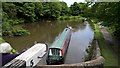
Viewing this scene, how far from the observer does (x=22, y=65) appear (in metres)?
3.06

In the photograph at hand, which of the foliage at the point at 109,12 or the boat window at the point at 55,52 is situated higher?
the foliage at the point at 109,12

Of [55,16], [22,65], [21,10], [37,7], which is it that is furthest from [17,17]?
[22,65]

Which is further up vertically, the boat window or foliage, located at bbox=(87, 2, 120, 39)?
foliage, located at bbox=(87, 2, 120, 39)

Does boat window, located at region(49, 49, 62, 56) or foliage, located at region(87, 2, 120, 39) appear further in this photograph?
foliage, located at region(87, 2, 120, 39)

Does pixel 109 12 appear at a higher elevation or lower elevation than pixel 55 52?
higher

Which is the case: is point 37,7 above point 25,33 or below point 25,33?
above

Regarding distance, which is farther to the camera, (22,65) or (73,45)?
(73,45)

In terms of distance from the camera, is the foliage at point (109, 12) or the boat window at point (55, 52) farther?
the foliage at point (109, 12)

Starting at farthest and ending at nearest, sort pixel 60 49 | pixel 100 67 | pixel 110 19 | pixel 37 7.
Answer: pixel 37 7 → pixel 110 19 → pixel 60 49 → pixel 100 67

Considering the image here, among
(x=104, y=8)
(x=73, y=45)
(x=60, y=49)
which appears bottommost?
(x=73, y=45)

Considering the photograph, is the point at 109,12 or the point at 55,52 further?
the point at 109,12

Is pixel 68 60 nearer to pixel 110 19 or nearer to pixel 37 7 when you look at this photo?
pixel 110 19

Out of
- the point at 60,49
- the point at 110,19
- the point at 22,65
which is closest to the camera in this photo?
the point at 22,65

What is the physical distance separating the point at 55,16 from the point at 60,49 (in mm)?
22689
